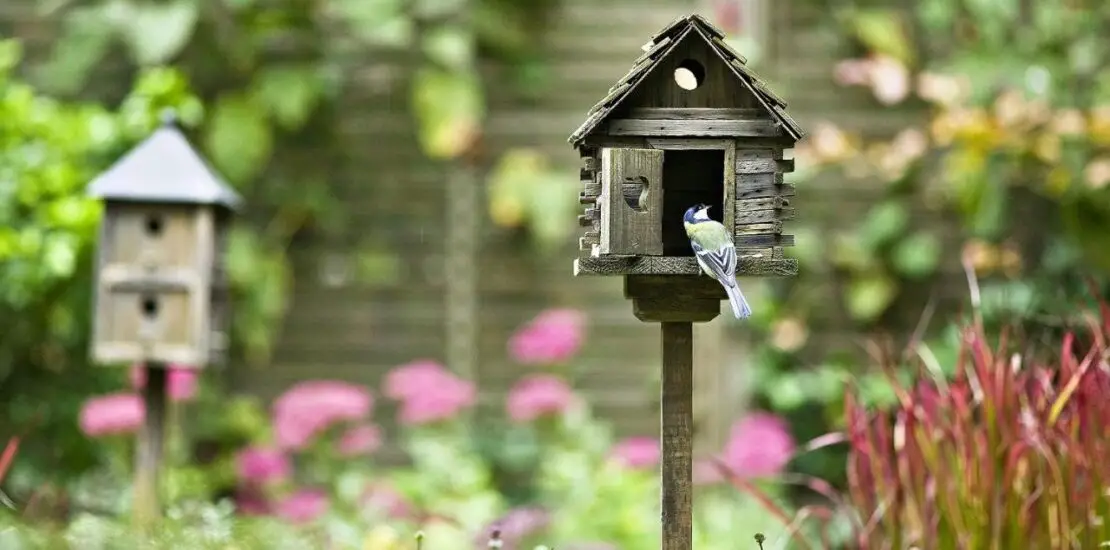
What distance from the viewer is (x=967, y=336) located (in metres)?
2.24

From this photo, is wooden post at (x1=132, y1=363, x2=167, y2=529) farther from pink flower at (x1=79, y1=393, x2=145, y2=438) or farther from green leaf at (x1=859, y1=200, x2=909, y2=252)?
green leaf at (x1=859, y1=200, x2=909, y2=252)

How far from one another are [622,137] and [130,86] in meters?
3.38

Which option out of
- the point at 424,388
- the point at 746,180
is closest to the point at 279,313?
the point at 424,388

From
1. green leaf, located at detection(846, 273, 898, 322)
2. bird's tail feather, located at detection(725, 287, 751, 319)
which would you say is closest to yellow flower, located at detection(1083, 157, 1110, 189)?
green leaf, located at detection(846, 273, 898, 322)

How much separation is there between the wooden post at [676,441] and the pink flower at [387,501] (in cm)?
172

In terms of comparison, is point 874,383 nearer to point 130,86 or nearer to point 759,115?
point 759,115

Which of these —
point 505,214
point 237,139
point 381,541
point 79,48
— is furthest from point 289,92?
point 381,541

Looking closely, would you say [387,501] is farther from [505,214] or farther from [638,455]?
[505,214]

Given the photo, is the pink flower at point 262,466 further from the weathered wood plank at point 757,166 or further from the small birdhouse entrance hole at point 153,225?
the weathered wood plank at point 757,166

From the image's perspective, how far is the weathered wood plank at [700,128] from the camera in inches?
71.6

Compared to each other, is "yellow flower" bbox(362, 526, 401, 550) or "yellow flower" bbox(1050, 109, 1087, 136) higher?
"yellow flower" bbox(1050, 109, 1087, 136)

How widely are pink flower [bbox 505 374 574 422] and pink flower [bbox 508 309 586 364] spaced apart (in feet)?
0.32

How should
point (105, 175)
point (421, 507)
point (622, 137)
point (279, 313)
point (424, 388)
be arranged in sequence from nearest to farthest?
1. point (622, 137)
2. point (105, 175)
3. point (421, 507)
4. point (424, 388)
5. point (279, 313)

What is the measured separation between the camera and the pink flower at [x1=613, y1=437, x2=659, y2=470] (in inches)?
155
